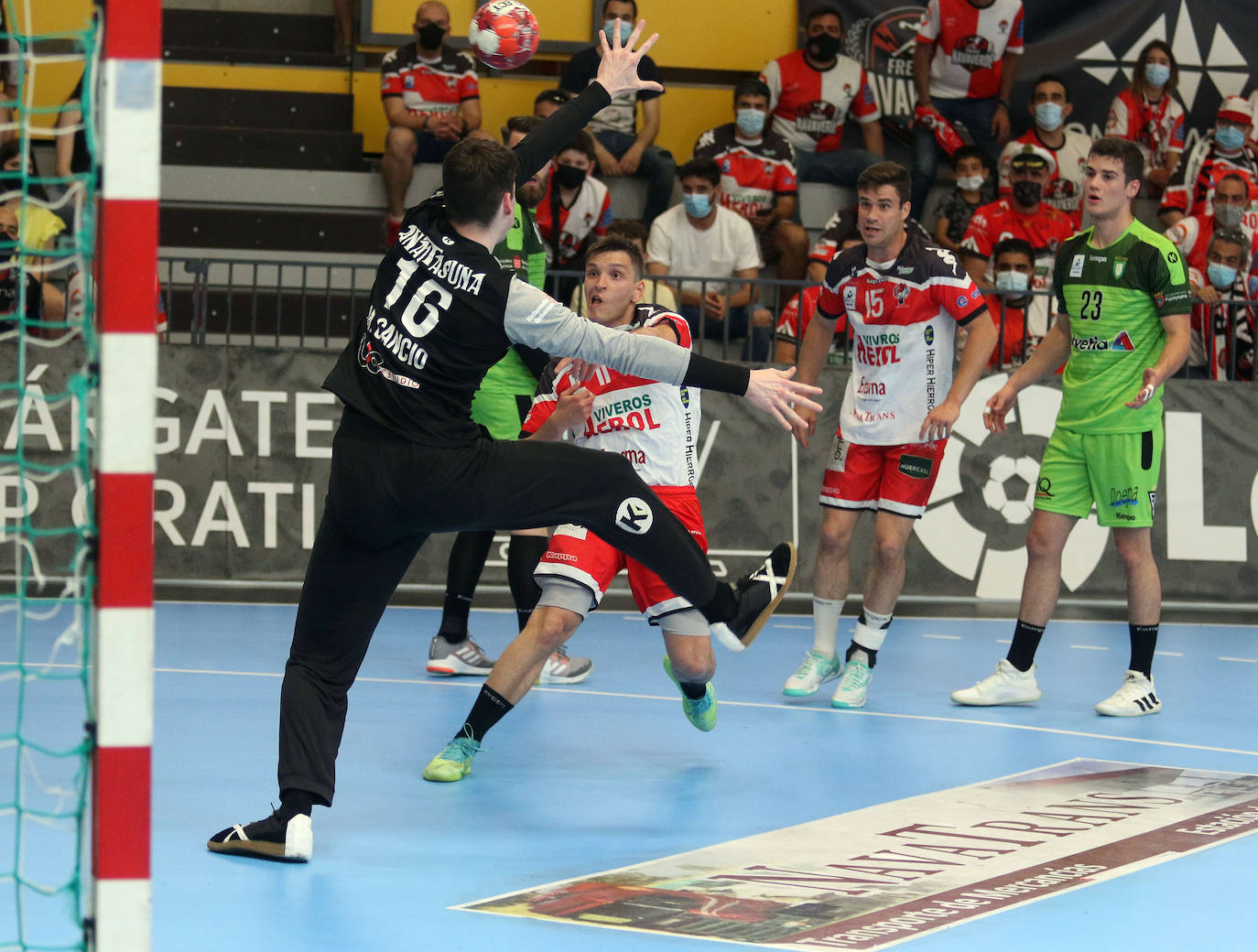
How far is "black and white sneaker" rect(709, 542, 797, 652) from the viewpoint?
5.24 m

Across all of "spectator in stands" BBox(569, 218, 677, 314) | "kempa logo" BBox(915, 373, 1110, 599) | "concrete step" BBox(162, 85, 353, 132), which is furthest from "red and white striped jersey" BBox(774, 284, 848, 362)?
"concrete step" BBox(162, 85, 353, 132)

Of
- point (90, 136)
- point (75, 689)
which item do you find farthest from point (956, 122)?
point (90, 136)

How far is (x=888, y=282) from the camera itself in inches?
276

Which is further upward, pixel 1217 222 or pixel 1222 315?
pixel 1217 222

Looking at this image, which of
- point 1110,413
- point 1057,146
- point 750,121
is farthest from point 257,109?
point 1110,413

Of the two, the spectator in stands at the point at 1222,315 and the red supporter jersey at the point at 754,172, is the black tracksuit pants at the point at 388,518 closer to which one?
the spectator in stands at the point at 1222,315

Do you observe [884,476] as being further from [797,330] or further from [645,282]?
[797,330]

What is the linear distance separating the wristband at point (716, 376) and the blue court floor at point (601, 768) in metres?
1.39

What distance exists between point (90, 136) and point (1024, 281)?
9.00 meters

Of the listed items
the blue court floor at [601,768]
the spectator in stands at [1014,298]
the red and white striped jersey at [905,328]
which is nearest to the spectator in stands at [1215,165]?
the spectator in stands at [1014,298]

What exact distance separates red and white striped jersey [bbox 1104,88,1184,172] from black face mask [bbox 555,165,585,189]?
5189mm

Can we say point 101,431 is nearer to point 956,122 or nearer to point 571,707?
point 571,707

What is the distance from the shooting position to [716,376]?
4.35 meters

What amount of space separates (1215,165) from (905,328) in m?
7.34
